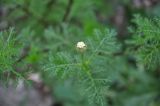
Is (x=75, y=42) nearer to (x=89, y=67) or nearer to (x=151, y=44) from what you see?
(x=89, y=67)

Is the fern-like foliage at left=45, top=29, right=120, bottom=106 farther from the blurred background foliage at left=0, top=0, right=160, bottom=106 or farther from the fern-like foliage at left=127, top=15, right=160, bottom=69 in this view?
the fern-like foliage at left=127, top=15, right=160, bottom=69

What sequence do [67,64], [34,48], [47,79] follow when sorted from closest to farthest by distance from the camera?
[67,64] → [34,48] → [47,79]

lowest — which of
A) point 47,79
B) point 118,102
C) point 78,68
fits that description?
point 118,102

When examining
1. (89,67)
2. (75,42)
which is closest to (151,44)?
(89,67)

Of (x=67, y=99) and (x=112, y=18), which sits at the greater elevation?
(x=112, y=18)

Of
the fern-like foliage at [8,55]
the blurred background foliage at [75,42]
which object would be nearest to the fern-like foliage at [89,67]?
the blurred background foliage at [75,42]

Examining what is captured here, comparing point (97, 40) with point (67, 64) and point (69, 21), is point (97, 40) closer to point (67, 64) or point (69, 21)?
point (67, 64)

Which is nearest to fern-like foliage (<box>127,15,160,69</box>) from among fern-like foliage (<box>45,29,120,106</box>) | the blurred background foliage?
the blurred background foliage

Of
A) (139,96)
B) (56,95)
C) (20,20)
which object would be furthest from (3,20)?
(139,96)
